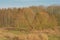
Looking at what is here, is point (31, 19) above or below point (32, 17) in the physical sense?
below

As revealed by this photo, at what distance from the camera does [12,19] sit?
26.3ft

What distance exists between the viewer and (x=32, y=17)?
8.23 meters

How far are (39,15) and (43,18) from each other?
0.29 meters

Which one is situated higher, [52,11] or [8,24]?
[52,11]

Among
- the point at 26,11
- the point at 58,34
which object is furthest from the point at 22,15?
the point at 58,34

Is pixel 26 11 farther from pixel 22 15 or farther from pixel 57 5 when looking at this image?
pixel 57 5

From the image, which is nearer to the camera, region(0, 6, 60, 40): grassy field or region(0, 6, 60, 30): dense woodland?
region(0, 6, 60, 40): grassy field

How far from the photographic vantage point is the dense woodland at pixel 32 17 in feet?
26.7

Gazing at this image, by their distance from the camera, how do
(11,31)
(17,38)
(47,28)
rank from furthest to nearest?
(47,28) < (11,31) < (17,38)

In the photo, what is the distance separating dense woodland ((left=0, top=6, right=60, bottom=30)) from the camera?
812cm

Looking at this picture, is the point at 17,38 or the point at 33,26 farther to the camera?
the point at 33,26

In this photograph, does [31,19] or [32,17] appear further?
[31,19]

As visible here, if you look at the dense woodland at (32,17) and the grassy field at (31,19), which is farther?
the dense woodland at (32,17)

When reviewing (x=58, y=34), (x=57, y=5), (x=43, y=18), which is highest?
(x=57, y=5)
